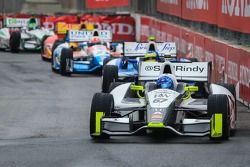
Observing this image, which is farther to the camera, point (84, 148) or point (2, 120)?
point (2, 120)

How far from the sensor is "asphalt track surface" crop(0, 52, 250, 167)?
1087 centimetres

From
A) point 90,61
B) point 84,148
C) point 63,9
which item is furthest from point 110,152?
point 63,9

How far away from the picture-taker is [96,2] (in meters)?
40.5

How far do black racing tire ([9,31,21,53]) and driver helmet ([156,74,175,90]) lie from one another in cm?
2008

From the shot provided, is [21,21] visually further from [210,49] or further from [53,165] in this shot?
[53,165]

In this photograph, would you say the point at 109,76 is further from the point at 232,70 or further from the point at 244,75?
the point at 244,75

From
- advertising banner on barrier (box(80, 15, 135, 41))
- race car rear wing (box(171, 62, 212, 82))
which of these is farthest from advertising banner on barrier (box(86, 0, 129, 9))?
race car rear wing (box(171, 62, 212, 82))

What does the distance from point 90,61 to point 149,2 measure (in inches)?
549

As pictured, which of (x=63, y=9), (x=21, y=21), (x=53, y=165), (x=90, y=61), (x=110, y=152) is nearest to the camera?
(x=53, y=165)

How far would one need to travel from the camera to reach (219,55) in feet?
67.3

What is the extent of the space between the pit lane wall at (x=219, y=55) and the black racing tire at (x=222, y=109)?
465 centimetres

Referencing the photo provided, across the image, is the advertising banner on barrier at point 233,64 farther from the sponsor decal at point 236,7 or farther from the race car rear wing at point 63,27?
the race car rear wing at point 63,27

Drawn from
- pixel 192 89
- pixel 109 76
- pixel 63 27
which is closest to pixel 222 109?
pixel 192 89

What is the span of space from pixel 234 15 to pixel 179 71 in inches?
215
